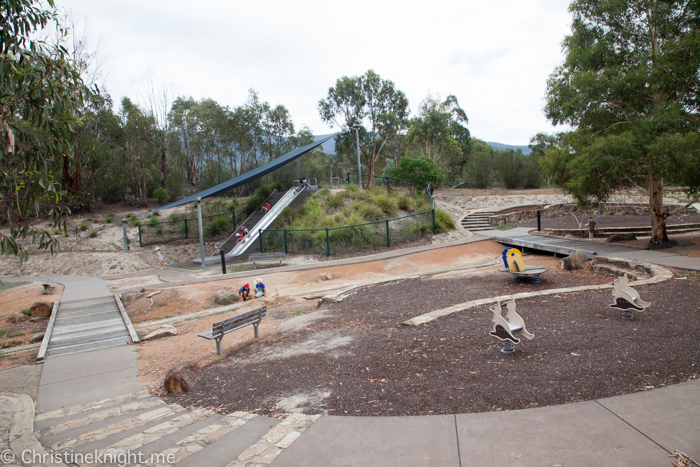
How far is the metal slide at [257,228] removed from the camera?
20.1 meters

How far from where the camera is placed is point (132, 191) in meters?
31.9

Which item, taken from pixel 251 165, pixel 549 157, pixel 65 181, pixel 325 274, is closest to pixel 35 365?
pixel 325 274

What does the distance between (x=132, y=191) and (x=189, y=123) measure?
11.6 m

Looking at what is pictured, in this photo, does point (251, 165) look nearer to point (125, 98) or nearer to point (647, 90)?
point (125, 98)

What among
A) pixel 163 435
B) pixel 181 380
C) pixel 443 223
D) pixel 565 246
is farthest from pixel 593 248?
pixel 163 435

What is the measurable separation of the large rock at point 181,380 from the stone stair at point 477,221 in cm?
1811

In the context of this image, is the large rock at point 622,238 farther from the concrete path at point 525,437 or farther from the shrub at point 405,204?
the concrete path at point 525,437

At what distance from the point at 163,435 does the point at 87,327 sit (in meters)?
7.36

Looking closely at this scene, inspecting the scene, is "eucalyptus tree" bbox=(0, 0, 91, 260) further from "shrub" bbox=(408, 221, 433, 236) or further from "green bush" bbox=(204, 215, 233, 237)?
"green bush" bbox=(204, 215, 233, 237)

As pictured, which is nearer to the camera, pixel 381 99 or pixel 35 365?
pixel 35 365

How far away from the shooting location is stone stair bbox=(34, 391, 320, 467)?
358 cm

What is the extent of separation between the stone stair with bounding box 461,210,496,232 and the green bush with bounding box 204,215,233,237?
1400cm

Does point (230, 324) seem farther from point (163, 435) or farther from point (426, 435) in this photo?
point (426, 435)

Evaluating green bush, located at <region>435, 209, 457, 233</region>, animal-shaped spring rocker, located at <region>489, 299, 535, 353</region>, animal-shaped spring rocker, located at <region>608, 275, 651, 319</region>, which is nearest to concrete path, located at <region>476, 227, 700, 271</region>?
green bush, located at <region>435, 209, 457, 233</region>
